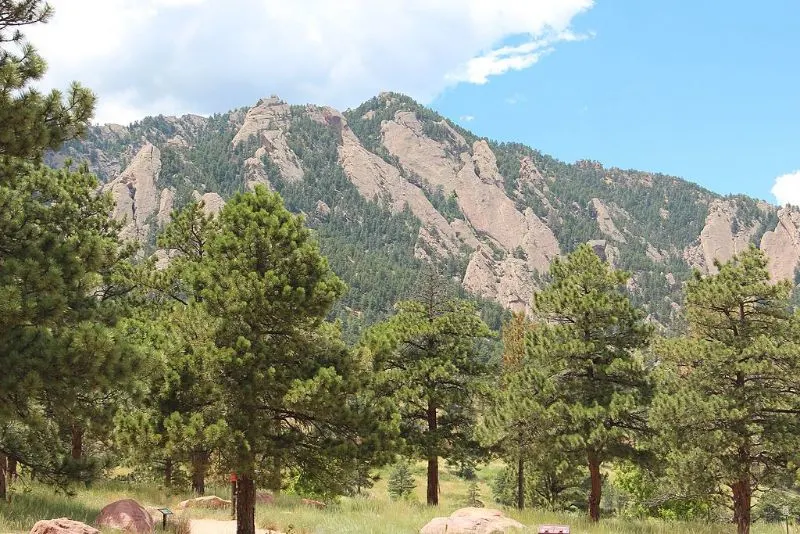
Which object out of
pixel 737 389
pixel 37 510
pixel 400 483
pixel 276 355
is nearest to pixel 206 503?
pixel 37 510

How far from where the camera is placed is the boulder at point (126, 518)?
14.6m

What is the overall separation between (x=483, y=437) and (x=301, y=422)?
951 centimetres

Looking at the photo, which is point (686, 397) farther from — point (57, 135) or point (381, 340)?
point (57, 135)

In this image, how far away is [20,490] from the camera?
1916 cm

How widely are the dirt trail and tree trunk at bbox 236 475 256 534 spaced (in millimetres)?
2553

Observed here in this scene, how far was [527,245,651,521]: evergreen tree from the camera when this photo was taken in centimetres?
2064

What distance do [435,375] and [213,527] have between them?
31.3 ft

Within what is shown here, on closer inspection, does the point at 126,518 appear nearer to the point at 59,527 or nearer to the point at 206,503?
the point at 59,527

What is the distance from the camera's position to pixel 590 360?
21344mm

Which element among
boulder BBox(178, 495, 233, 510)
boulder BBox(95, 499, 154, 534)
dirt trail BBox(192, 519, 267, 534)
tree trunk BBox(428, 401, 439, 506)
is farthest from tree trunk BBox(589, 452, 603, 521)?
boulder BBox(95, 499, 154, 534)

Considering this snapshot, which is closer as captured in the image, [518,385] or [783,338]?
[783,338]

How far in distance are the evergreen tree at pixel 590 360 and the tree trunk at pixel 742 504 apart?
3304 millimetres

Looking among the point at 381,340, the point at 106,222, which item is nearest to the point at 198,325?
the point at 381,340

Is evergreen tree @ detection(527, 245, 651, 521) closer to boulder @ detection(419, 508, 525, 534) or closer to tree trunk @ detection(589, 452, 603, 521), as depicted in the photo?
tree trunk @ detection(589, 452, 603, 521)
